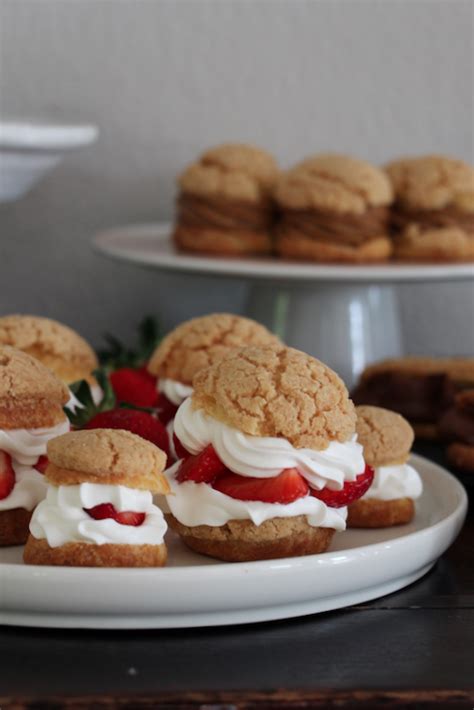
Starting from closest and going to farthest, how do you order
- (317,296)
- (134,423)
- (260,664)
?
1. (260,664)
2. (134,423)
3. (317,296)

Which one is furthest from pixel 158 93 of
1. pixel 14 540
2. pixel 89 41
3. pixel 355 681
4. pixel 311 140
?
pixel 355 681

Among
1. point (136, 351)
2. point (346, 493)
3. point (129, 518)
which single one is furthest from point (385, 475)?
point (136, 351)

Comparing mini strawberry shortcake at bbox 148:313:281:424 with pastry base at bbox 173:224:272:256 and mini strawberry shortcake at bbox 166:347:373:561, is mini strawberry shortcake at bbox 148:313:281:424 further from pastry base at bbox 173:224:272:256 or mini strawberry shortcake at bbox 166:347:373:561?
pastry base at bbox 173:224:272:256

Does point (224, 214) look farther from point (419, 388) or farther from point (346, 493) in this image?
point (346, 493)

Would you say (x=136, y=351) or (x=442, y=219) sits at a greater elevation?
(x=442, y=219)

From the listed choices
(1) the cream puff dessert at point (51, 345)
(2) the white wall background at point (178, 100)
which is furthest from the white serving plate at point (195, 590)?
(2) the white wall background at point (178, 100)

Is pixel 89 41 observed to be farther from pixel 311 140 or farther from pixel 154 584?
pixel 154 584

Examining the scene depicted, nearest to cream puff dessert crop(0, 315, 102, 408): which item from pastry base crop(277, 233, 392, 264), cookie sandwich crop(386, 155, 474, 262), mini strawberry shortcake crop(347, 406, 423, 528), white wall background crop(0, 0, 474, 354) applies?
mini strawberry shortcake crop(347, 406, 423, 528)
